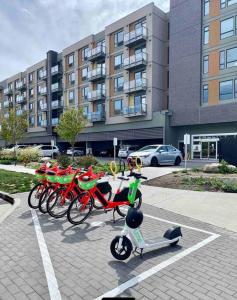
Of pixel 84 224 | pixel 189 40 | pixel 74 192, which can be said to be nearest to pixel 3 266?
pixel 84 224

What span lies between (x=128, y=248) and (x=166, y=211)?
3.45 meters

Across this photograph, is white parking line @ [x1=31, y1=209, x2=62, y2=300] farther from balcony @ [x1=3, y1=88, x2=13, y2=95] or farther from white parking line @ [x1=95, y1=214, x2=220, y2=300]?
balcony @ [x1=3, y1=88, x2=13, y2=95]

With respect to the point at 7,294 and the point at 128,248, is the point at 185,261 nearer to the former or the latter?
the point at 128,248

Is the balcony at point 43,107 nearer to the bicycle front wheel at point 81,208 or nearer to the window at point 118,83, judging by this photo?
the window at point 118,83

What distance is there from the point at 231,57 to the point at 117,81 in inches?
576

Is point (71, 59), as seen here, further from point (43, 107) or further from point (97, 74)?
point (43, 107)

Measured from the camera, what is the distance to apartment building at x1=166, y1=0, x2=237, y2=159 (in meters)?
26.5

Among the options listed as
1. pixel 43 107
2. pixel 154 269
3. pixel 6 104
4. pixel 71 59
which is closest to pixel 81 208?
pixel 154 269

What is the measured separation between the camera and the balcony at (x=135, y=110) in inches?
1243

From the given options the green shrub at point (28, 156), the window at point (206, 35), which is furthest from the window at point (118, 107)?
the green shrub at point (28, 156)

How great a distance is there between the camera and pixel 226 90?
26.8m

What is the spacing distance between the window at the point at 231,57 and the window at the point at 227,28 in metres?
1.66

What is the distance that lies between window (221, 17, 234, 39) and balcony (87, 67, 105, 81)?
16.0 m

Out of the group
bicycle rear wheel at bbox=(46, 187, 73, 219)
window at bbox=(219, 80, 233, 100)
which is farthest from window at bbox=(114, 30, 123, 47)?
bicycle rear wheel at bbox=(46, 187, 73, 219)
